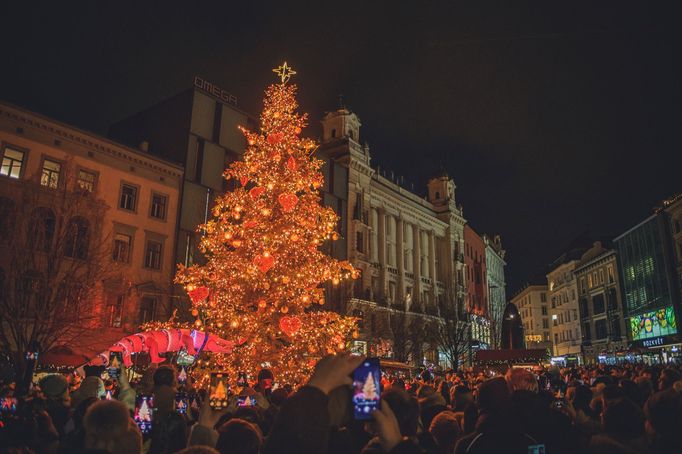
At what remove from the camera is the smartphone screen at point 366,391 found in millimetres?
2844

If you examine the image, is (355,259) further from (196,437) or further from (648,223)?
(196,437)

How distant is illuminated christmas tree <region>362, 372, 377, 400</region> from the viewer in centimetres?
291

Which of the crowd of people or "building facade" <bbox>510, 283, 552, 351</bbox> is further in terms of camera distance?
"building facade" <bbox>510, 283, 552, 351</bbox>

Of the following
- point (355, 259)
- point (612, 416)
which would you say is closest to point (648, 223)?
point (355, 259)

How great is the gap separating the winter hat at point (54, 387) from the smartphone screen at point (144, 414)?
3.43m

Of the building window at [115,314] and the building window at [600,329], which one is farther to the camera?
the building window at [600,329]

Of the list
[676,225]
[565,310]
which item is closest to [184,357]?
[676,225]

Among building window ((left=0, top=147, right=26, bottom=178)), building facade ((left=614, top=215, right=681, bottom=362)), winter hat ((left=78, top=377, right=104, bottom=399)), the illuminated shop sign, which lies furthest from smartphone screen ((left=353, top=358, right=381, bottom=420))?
the illuminated shop sign

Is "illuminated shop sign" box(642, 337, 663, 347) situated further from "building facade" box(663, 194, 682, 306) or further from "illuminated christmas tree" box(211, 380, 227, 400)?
"illuminated christmas tree" box(211, 380, 227, 400)

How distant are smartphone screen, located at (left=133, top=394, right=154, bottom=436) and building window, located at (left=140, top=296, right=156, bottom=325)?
27348 mm

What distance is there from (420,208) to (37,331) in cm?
5348

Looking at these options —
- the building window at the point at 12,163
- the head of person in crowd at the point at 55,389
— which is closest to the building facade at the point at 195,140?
the building window at the point at 12,163

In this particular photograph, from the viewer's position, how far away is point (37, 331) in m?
18.9

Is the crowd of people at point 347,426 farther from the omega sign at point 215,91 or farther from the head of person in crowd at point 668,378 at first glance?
the omega sign at point 215,91
